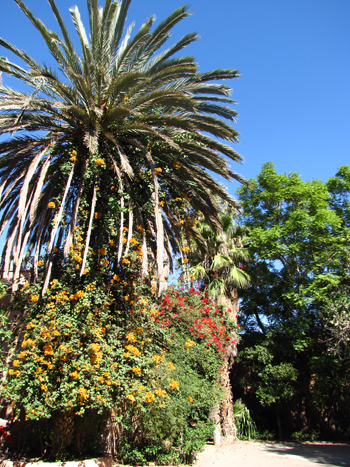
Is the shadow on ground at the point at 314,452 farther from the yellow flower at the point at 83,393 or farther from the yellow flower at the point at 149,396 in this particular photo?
the yellow flower at the point at 83,393

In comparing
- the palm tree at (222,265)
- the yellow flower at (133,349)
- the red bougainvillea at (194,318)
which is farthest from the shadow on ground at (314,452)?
the yellow flower at (133,349)

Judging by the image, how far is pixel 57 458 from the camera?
5.33 metres

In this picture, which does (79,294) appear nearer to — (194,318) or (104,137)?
(104,137)

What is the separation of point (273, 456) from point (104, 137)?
1068cm

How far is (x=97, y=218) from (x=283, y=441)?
14.2 meters

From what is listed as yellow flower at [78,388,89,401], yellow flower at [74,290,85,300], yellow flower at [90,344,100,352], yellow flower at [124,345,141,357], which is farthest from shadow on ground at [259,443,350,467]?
yellow flower at [74,290,85,300]

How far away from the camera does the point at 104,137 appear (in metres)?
6.54

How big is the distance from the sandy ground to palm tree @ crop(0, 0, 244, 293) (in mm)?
6340

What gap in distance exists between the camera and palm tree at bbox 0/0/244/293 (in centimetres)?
574

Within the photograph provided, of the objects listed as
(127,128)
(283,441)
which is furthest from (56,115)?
(283,441)

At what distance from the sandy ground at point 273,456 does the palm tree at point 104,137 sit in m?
6.34

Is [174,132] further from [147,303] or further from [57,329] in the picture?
[57,329]

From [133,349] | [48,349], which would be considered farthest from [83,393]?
[133,349]

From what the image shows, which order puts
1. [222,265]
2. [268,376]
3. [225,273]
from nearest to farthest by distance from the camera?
[222,265], [225,273], [268,376]
